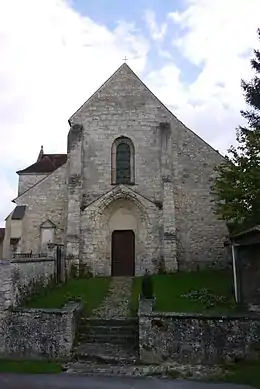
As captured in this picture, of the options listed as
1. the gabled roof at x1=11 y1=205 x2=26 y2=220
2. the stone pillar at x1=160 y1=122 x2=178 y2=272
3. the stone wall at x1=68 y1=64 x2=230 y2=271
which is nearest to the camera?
the stone pillar at x1=160 y1=122 x2=178 y2=272

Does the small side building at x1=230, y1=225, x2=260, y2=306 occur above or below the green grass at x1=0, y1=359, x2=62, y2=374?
above

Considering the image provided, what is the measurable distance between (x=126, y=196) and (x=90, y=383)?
1438 centimetres

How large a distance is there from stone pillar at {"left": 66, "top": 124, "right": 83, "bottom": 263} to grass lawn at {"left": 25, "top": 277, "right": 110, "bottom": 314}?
73.3 inches

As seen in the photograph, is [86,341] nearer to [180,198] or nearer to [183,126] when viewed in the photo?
[180,198]

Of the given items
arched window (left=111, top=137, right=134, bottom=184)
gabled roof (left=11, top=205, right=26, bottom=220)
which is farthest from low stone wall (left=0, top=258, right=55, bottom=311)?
arched window (left=111, top=137, right=134, bottom=184)

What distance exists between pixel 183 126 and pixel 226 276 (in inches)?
372

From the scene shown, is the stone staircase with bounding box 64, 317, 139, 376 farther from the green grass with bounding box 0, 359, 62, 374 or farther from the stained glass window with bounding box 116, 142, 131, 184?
the stained glass window with bounding box 116, 142, 131, 184

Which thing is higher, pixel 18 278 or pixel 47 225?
pixel 47 225

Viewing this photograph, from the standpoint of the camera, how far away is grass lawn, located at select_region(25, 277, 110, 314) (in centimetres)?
1493

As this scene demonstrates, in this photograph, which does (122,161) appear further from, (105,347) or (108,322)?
(105,347)

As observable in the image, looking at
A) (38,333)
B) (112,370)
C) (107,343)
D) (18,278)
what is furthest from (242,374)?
(18,278)

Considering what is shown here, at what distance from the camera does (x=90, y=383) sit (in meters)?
9.36

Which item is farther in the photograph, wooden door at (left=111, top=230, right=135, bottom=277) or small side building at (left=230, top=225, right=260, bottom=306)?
wooden door at (left=111, top=230, right=135, bottom=277)

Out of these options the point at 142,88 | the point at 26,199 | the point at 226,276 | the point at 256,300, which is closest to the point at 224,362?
the point at 256,300
